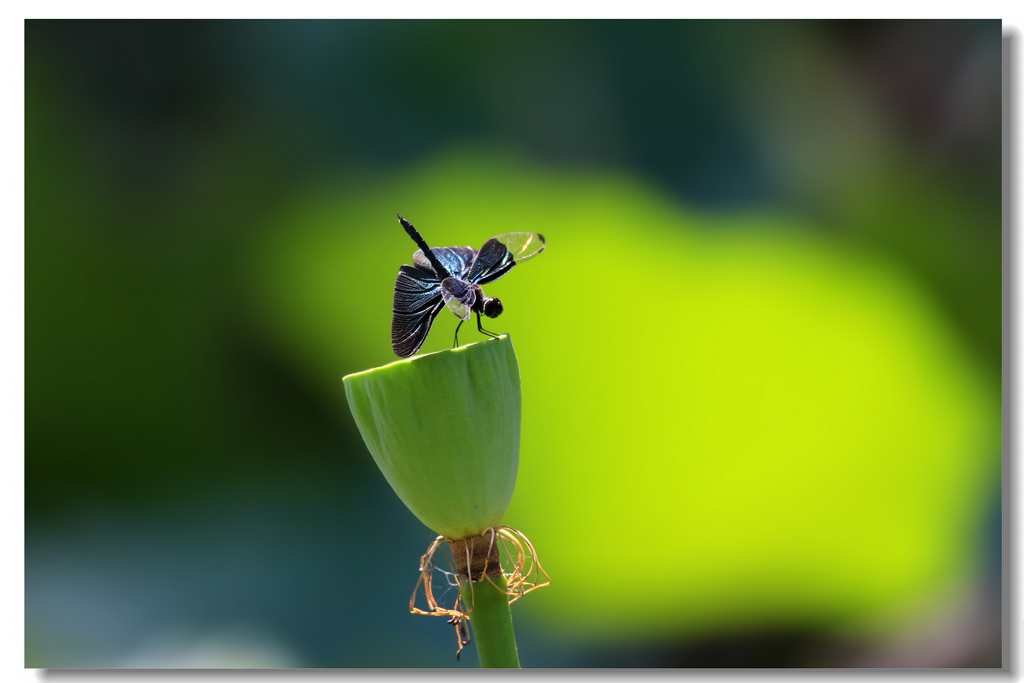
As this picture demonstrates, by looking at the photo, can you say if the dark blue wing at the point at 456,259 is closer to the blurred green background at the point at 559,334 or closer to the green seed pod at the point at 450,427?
the green seed pod at the point at 450,427

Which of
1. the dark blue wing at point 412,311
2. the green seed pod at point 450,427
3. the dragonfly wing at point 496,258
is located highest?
the dragonfly wing at point 496,258

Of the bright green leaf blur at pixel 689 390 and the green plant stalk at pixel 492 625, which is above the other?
the bright green leaf blur at pixel 689 390

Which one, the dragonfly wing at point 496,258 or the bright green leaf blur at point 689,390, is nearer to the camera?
the dragonfly wing at point 496,258

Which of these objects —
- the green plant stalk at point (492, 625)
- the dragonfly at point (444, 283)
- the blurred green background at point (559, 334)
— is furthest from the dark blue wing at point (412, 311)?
the blurred green background at point (559, 334)

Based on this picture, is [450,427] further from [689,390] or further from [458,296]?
[689,390]

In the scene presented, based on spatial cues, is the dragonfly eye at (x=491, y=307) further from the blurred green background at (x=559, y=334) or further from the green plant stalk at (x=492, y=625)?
the blurred green background at (x=559, y=334)

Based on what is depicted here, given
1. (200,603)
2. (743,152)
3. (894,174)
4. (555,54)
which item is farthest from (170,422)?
(894,174)
